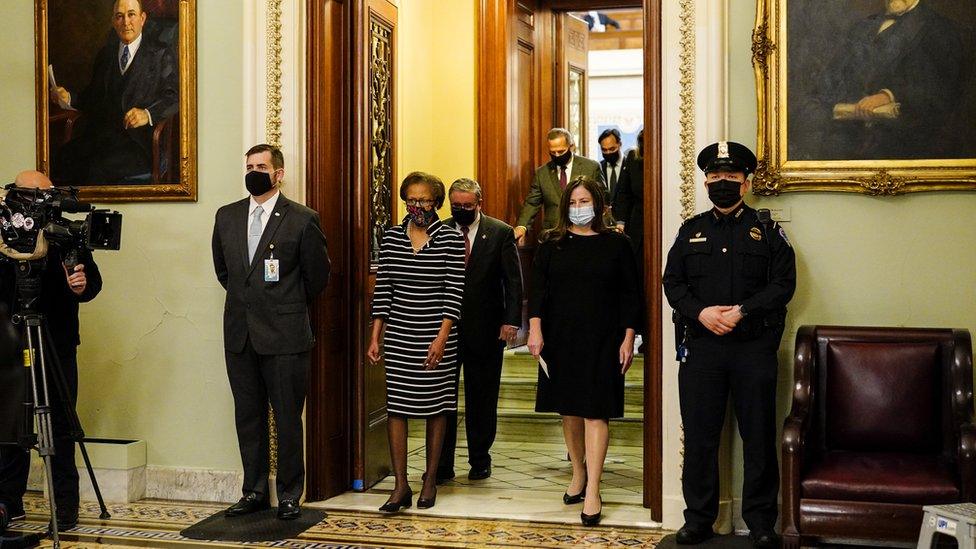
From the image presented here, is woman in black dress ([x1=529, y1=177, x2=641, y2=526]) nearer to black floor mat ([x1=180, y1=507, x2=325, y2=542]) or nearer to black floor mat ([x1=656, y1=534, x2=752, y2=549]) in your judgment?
black floor mat ([x1=656, y1=534, x2=752, y2=549])

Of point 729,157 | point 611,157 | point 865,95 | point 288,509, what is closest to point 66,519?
point 288,509

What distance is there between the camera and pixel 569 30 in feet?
29.4

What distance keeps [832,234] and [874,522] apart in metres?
1.36

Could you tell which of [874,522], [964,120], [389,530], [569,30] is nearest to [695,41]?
[964,120]

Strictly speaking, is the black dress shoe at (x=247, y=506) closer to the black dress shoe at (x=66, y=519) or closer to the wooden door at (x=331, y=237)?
the wooden door at (x=331, y=237)

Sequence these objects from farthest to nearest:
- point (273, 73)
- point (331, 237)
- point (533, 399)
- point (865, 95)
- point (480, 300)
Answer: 1. point (533, 399)
2. point (480, 300)
3. point (331, 237)
4. point (273, 73)
5. point (865, 95)

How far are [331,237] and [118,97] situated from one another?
1385 millimetres

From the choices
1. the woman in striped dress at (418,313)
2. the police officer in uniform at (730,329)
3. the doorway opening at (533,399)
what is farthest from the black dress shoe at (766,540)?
the woman in striped dress at (418,313)

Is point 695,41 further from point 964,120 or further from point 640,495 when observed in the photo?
point 640,495

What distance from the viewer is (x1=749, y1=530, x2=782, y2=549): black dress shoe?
4473 mm

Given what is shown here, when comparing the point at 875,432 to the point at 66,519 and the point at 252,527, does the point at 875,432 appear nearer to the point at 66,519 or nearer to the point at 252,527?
the point at 252,527

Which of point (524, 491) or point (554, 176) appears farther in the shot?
point (554, 176)

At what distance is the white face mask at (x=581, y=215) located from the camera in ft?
16.4

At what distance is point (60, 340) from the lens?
4.93m
